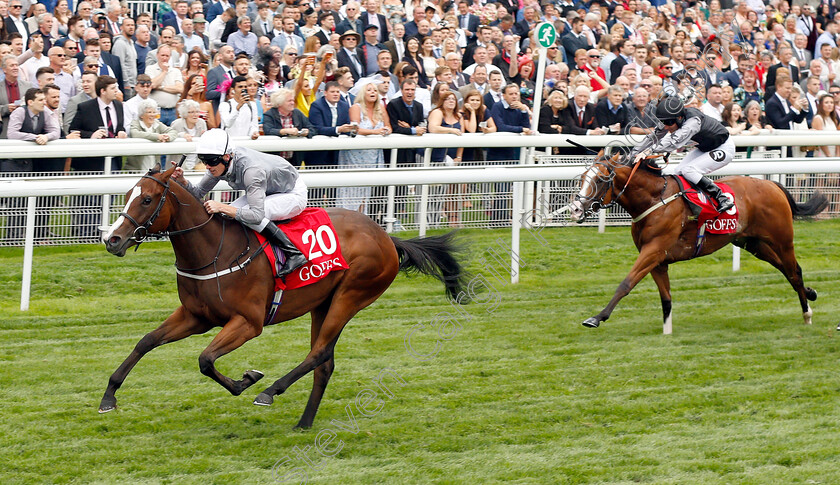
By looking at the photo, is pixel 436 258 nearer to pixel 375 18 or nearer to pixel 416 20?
pixel 375 18

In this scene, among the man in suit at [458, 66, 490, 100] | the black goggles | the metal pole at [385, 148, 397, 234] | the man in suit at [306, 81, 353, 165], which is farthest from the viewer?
the man in suit at [458, 66, 490, 100]

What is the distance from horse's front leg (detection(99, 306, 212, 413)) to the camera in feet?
16.5

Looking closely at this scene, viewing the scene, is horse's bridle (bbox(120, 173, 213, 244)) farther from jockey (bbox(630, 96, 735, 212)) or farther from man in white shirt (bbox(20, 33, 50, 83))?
man in white shirt (bbox(20, 33, 50, 83))

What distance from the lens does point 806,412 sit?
559 centimetres

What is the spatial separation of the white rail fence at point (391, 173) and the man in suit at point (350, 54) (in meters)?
2.38

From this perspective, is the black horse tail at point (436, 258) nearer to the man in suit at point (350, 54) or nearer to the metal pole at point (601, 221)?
the metal pole at point (601, 221)

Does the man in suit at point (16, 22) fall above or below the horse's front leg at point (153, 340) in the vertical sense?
above

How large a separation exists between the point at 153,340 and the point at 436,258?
1.72m

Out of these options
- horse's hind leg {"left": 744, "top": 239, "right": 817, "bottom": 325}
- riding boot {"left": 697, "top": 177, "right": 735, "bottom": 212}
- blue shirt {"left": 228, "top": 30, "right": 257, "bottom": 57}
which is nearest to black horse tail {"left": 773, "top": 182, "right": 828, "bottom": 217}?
horse's hind leg {"left": 744, "top": 239, "right": 817, "bottom": 325}

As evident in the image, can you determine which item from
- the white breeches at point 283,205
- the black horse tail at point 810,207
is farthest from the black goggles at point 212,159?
the black horse tail at point 810,207

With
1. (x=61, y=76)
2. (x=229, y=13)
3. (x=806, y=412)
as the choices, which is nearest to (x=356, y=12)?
(x=229, y=13)

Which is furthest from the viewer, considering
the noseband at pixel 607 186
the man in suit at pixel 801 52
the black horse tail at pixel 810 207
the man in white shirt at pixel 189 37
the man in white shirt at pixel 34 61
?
the man in suit at pixel 801 52

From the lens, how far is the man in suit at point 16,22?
10.1m

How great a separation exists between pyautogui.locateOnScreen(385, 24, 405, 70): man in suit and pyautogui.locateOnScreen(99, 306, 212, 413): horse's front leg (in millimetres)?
6779
